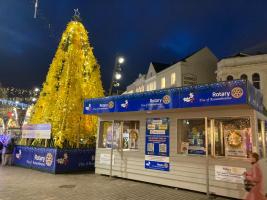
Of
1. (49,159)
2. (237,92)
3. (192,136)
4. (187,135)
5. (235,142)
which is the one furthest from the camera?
(49,159)

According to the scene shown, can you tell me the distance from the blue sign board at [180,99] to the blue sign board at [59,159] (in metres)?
2.58

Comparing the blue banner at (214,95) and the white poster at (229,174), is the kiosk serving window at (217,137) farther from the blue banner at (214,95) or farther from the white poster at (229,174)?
the blue banner at (214,95)

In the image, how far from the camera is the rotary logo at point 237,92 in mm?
8266

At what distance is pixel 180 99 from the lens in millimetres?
9797

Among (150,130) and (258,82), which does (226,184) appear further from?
(258,82)

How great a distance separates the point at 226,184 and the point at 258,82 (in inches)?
807

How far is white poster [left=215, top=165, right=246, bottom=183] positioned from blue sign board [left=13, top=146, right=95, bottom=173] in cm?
762

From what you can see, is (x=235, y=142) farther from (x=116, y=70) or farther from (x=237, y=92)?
(x=116, y=70)

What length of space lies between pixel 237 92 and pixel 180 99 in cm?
213

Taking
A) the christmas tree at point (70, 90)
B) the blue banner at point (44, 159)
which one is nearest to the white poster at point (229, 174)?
the blue banner at point (44, 159)

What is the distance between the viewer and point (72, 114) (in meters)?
15.1

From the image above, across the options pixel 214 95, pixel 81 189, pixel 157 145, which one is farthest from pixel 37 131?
pixel 214 95

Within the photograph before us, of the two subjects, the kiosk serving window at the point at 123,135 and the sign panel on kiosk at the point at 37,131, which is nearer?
the kiosk serving window at the point at 123,135

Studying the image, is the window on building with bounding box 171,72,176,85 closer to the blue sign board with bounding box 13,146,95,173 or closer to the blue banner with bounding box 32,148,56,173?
the blue sign board with bounding box 13,146,95,173
